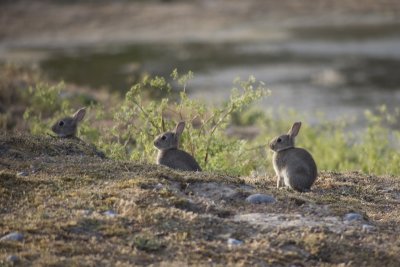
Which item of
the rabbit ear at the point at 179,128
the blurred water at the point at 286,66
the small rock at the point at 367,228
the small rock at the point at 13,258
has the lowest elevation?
the small rock at the point at 13,258

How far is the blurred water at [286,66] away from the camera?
27906 millimetres

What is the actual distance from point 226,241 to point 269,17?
40.2 metres

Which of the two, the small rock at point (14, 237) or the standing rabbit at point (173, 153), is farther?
the standing rabbit at point (173, 153)

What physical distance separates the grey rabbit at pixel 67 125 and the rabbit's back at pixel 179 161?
195 centimetres

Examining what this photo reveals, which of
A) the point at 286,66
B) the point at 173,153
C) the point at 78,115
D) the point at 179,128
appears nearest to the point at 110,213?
the point at 173,153

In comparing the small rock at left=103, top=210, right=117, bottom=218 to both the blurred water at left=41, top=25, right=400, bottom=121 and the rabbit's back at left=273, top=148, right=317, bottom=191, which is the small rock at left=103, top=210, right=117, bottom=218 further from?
the blurred water at left=41, top=25, right=400, bottom=121

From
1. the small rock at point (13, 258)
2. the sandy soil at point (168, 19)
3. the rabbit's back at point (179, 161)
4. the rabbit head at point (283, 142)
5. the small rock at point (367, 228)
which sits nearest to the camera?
the small rock at point (13, 258)

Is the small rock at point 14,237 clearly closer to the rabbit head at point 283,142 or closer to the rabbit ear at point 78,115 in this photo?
the rabbit head at point 283,142

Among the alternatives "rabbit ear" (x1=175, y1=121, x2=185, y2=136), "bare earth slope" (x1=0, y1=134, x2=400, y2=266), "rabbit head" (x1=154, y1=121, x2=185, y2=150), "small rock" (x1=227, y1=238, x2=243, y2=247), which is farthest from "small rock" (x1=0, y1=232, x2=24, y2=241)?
"rabbit ear" (x1=175, y1=121, x2=185, y2=136)

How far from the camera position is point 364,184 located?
1055 centimetres

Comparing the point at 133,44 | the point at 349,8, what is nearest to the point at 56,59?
the point at 133,44

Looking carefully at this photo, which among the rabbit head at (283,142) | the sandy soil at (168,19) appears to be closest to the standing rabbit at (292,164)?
the rabbit head at (283,142)

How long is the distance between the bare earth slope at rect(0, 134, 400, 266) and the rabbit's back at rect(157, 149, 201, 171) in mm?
1230

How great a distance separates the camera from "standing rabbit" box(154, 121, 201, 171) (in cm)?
1088
